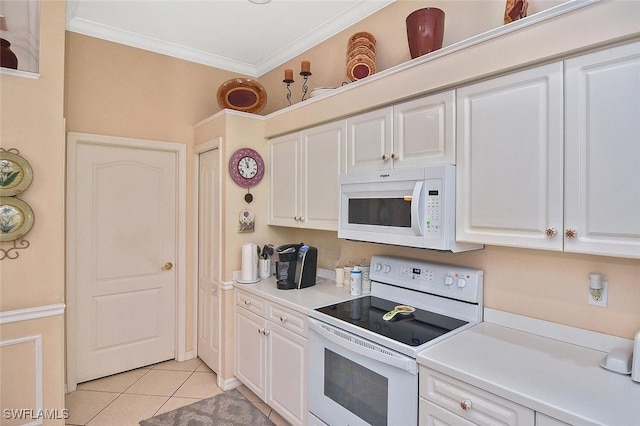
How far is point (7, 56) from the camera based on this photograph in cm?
209

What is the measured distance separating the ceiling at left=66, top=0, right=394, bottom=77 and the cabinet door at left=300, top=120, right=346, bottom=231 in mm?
917

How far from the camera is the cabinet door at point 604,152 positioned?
1236 mm

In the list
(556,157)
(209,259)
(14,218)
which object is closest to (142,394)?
(209,259)

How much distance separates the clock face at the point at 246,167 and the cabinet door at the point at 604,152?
7.41 feet

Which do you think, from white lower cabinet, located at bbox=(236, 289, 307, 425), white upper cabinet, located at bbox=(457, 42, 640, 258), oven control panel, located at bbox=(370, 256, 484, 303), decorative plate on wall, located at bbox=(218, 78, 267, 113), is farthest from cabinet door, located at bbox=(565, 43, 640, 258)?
decorative plate on wall, located at bbox=(218, 78, 267, 113)

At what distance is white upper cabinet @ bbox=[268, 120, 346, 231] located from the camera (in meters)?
2.48

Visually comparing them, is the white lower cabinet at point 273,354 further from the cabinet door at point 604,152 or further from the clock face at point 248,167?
the cabinet door at point 604,152

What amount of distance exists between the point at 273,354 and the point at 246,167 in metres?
1.51

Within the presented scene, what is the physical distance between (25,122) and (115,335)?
192 cm

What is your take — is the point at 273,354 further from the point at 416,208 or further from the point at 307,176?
the point at 416,208

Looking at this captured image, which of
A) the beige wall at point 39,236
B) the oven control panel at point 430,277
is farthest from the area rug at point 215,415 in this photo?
the oven control panel at point 430,277

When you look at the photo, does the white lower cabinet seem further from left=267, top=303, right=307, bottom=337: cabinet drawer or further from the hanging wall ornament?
the hanging wall ornament

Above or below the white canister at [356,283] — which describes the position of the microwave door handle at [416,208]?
above

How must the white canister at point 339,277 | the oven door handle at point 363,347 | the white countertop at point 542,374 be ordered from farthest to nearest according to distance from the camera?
the white canister at point 339,277
the oven door handle at point 363,347
the white countertop at point 542,374
